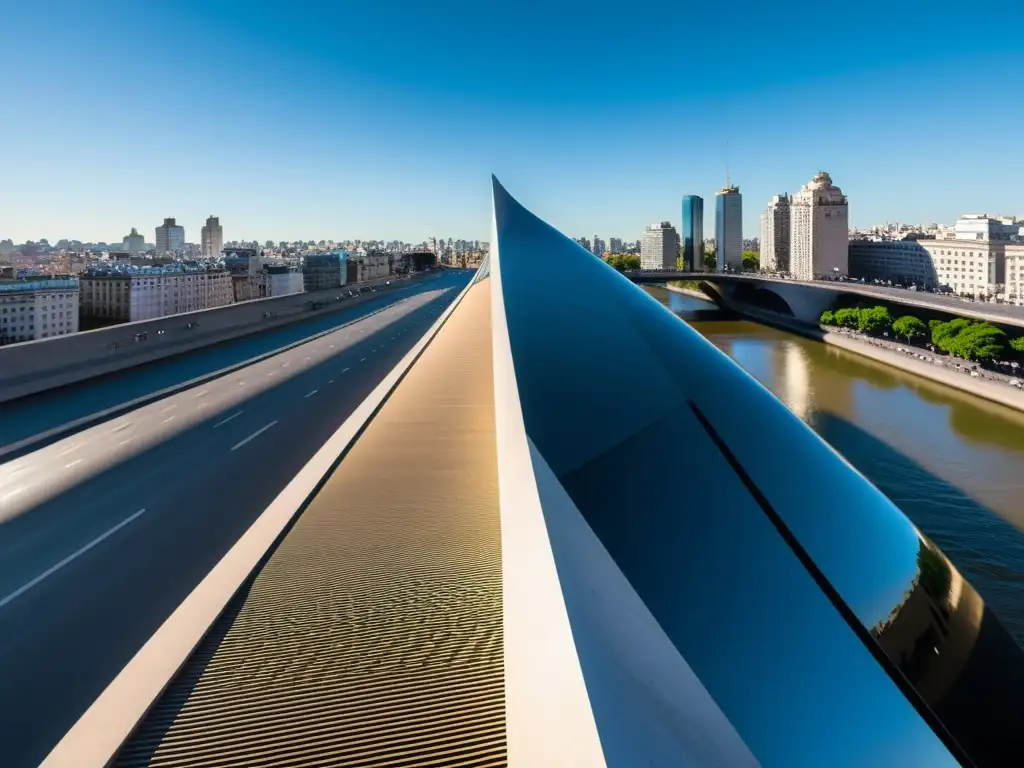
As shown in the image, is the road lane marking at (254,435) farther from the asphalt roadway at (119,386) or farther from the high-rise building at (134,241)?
the high-rise building at (134,241)

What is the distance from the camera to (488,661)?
6.07ft

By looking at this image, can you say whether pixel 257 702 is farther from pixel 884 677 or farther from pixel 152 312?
pixel 152 312

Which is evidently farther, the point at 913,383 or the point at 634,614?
the point at 913,383

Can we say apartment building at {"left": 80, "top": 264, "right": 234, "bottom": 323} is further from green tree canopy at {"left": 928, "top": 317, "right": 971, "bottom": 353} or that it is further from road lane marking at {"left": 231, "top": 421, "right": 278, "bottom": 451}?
green tree canopy at {"left": 928, "top": 317, "right": 971, "bottom": 353}

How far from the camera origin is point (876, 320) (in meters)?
19.4

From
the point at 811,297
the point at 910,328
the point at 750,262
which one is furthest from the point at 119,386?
the point at 750,262

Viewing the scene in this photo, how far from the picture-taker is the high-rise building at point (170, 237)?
294 feet

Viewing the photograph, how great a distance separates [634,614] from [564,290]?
4.04m

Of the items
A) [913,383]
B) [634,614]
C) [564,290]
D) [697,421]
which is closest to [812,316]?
[913,383]

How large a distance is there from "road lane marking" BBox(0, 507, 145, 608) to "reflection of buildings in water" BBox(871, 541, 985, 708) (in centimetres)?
444

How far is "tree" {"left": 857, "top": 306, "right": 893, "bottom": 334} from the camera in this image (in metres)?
19.4

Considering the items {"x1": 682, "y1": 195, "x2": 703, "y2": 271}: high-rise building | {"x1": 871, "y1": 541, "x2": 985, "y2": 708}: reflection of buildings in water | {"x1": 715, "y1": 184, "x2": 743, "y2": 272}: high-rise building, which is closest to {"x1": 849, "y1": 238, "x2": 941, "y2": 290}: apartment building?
{"x1": 715, "y1": 184, "x2": 743, "y2": 272}: high-rise building

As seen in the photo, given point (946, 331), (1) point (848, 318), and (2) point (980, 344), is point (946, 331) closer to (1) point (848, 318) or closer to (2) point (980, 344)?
(2) point (980, 344)

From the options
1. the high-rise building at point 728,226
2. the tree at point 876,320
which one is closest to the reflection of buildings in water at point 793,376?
the tree at point 876,320
